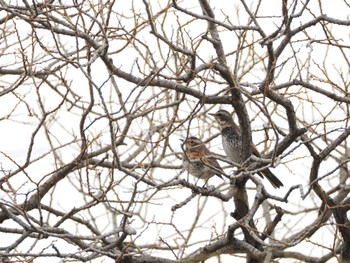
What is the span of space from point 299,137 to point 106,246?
1886 mm

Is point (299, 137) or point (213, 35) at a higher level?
point (213, 35)

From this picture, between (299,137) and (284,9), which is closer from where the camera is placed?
(284,9)

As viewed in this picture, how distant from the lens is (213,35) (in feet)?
22.0

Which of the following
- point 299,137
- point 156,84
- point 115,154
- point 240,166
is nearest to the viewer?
Answer: point 115,154

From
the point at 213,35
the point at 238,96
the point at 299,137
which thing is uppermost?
the point at 213,35

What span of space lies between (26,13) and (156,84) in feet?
3.69

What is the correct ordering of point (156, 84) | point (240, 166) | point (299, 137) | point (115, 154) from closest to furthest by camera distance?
1. point (115, 154)
2. point (240, 166)
3. point (156, 84)
4. point (299, 137)

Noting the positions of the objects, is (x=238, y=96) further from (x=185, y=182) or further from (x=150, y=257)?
(x=150, y=257)

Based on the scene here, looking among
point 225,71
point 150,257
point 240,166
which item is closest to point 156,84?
point 225,71

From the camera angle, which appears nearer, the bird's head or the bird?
the bird

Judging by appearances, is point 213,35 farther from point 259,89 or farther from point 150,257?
point 150,257

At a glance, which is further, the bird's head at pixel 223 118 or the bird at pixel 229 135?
the bird's head at pixel 223 118

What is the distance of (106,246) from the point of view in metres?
5.95

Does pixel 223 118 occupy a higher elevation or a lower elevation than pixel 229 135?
higher
